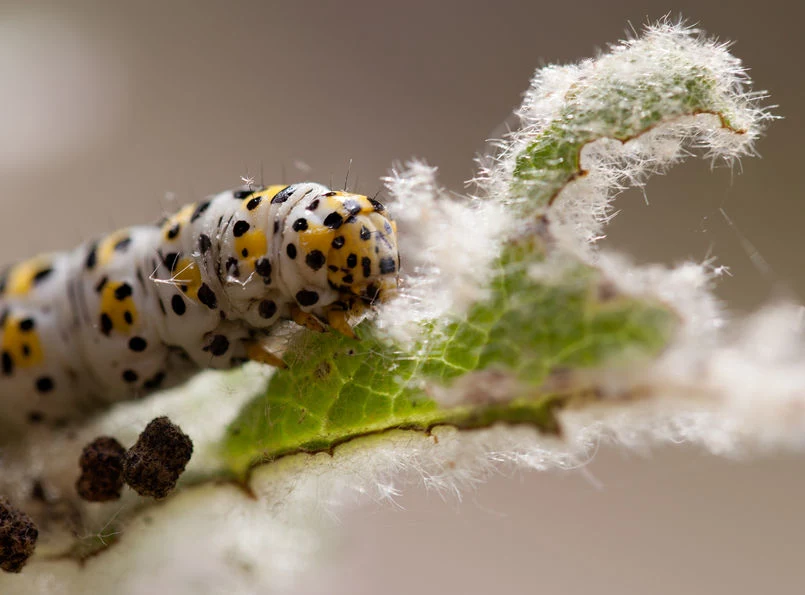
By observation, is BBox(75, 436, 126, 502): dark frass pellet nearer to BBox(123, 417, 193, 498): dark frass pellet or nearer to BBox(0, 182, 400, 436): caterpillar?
BBox(123, 417, 193, 498): dark frass pellet

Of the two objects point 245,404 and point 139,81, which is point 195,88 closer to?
point 139,81

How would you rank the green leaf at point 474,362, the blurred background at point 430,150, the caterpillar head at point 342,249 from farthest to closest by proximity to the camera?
the blurred background at point 430,150
the caterpillar head at point 342,249
the green leaf at point 474,362

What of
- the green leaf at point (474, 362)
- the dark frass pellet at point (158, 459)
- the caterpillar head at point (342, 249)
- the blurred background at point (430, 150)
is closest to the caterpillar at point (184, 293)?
the caterpillar head at point (342, 249)

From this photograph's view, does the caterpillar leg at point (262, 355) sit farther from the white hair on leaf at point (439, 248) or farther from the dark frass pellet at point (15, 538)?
the dark frass pellet at point (15, 538)

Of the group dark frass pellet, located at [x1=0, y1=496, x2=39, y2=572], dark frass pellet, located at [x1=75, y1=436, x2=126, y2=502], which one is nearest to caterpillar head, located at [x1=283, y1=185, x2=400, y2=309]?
dark frass pellet, located at [x1=75, y1=436, x2=126, y2=502]

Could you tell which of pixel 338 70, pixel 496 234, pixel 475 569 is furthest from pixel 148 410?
pixel 338 70

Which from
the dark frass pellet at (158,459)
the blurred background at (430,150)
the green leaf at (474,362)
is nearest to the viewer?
the green leaf at (474,362)
